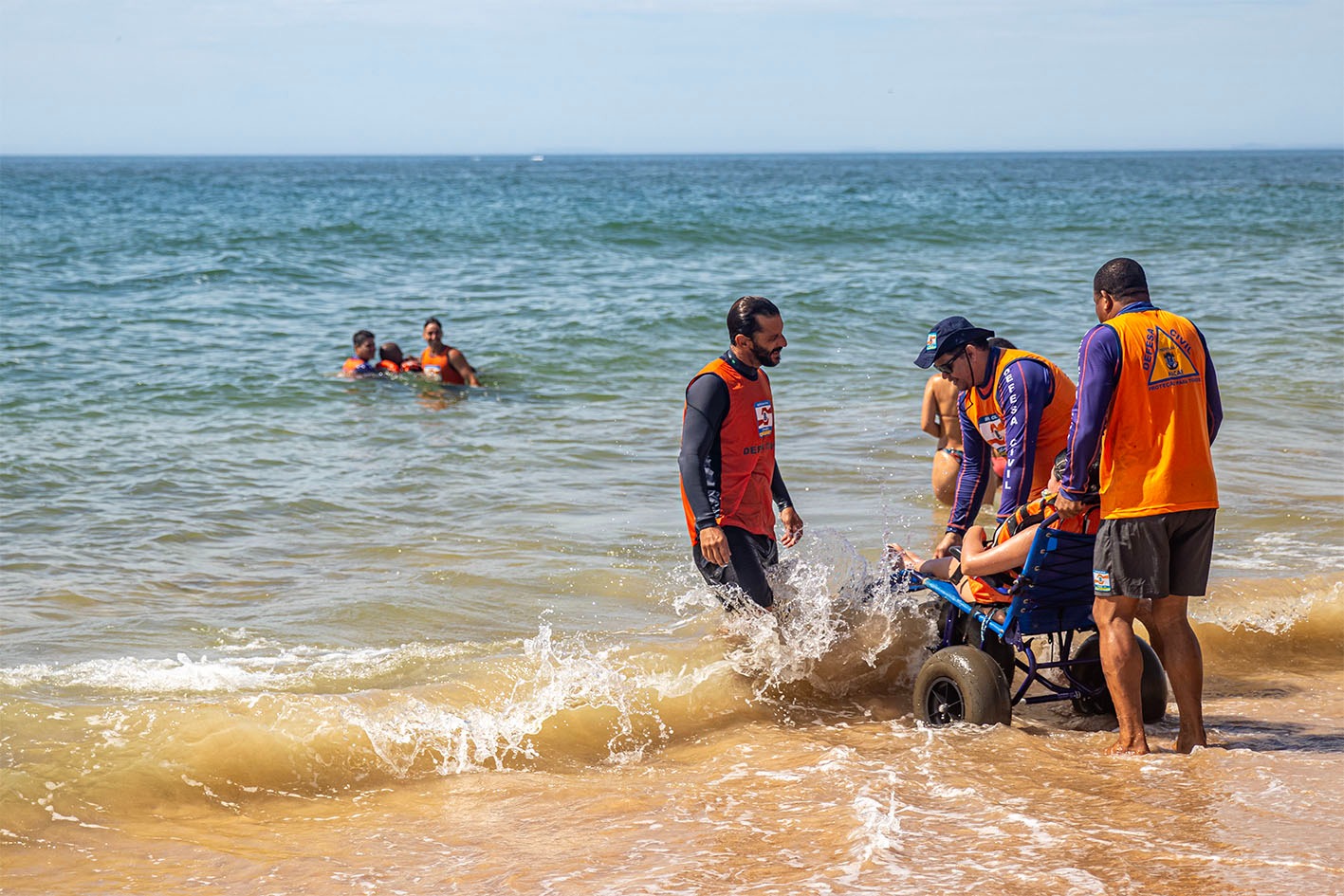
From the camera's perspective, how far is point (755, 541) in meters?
5.63

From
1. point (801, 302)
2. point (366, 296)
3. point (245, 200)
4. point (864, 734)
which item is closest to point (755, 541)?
point (864, 734)

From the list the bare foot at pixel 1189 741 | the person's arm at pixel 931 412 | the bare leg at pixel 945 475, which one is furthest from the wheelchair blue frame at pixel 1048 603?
the bare leg at pixel 945 475

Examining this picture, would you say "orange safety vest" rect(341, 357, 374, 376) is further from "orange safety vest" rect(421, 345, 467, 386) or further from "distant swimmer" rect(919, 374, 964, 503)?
"distant swimmer" rect(919, 374, 964, 503)

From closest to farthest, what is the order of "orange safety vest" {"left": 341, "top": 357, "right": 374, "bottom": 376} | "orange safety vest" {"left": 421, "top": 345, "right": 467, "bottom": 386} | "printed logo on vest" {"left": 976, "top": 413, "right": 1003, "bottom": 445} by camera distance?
"printed logo on vest" {"left": 976, "top": 413, "right": 1003, "bottom": 445}, "orange safety vest" {"left": 421, "top": 345, "right": 467, "bottom": 386}, "orange safety vest" {"left": 341, "top": 357, "right": 374, "bottom": 376}

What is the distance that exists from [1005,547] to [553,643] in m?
2.62

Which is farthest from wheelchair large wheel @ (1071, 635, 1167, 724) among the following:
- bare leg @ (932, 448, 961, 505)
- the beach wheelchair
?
bare leg @ (932, 448, 961, 505)

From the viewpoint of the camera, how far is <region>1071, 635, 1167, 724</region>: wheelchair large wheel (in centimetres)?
530

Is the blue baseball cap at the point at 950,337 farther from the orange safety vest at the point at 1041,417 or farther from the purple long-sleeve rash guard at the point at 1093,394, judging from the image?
the purple long-sleeve rash guard at the point at 1093,394

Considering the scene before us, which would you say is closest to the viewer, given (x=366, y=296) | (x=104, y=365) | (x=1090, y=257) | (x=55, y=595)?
(x=55, y=595)

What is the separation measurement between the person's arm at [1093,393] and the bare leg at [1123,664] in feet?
1.91

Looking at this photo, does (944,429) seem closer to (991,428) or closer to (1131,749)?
(991,428)

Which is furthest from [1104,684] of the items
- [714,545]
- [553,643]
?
[553,643]

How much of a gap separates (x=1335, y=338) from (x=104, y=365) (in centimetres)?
1572

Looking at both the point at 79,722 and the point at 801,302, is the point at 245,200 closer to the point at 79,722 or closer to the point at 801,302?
the point at 801,302
